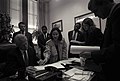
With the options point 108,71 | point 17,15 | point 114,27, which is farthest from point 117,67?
point 17,15

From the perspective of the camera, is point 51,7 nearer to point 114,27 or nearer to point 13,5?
point 13,5

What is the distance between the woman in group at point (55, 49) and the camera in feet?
7.70

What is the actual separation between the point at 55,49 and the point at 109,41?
1553mm

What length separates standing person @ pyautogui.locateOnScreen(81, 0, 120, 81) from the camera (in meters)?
0.89

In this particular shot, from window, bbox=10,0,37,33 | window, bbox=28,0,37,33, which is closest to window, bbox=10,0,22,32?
window, bbox=10,0,37,33

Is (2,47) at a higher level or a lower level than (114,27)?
lower

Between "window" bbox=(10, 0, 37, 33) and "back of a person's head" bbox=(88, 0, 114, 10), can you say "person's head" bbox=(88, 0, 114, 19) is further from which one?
"window" bbox=(10, 0, 37, 33)

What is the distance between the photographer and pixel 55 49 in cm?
247

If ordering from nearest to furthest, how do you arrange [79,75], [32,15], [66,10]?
[79,75] → [66,10] → [32,15]

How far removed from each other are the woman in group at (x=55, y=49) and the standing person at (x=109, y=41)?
1324 millimetres

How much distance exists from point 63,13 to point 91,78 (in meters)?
5.22

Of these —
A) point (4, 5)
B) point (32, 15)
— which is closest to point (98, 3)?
point (4, 5)

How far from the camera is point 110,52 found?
90 cm

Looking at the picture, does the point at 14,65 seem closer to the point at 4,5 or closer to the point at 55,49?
the point at 55,49
